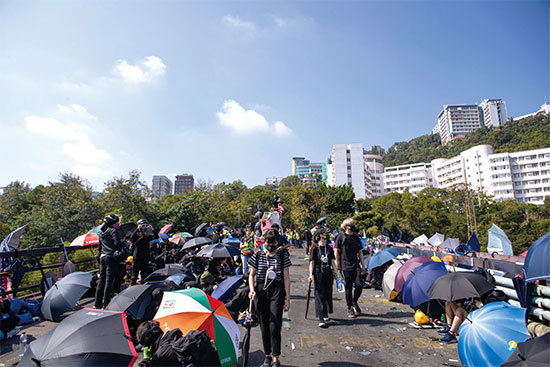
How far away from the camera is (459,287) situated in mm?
4418

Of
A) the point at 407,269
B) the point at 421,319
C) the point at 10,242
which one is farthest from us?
the point at 407,269

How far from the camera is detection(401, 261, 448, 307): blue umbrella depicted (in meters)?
5.67

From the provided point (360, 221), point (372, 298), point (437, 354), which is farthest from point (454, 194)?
point (437, 354)

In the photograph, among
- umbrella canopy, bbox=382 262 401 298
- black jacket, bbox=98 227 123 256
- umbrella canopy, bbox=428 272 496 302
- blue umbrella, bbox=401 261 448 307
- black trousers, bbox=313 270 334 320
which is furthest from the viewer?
umbrella canopy, bbox=382 262 401 298

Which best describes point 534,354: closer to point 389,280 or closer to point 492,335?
point 492,335

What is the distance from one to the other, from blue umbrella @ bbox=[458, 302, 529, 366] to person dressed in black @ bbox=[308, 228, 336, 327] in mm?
2426

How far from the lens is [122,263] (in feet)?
21.5

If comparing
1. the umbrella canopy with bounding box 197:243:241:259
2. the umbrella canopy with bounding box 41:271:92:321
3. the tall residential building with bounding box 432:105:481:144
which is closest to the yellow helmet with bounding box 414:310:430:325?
the umbrella canopy with bounding box 197:243:241:259

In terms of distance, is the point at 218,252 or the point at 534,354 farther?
the point at 218,252

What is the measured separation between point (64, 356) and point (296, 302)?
228 inches

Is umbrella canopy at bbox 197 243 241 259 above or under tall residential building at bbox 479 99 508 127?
under

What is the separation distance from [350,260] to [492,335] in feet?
9.50

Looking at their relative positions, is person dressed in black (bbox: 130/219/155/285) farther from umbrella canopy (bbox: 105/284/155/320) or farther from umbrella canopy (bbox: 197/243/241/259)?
umbrella canopy (bbox: 105/284/155/320)

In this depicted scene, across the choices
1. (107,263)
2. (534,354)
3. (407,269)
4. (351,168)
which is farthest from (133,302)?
(351,168)
